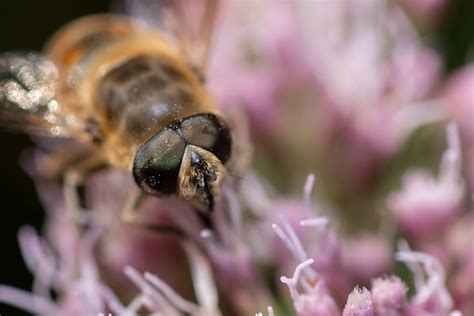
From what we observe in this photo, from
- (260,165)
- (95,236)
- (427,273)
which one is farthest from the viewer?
(260,165)

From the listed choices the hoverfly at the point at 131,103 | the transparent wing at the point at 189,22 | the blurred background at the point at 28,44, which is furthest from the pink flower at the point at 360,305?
the blurred background at the point at 28,44

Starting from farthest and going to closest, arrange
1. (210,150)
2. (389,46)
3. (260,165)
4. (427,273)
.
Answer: (389,46) < (260,165) < (427,273) < (210,150)

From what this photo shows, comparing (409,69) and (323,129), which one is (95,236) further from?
(409,69)

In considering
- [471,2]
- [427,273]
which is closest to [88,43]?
[427,273]

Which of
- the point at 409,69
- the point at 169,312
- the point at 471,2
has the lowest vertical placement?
the point at 169,312

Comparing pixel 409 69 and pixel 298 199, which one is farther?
pixel 409 69

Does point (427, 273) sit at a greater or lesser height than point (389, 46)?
lesser

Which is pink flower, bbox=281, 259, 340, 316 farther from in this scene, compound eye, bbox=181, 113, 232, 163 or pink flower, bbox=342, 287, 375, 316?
compound eye, bbox=181, 113, 232, 163

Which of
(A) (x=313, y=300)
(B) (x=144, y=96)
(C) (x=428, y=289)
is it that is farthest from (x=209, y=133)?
(C) (x=428, y=289)
